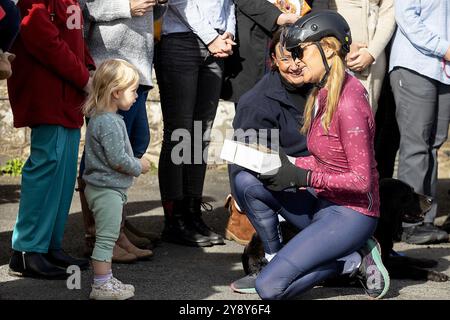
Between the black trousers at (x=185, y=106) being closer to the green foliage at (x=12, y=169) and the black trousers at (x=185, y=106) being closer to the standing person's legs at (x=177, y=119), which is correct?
the standing person's legs at (x=177, y=119)

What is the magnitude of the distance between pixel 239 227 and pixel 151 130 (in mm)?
2336

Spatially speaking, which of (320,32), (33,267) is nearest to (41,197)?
(33,267)

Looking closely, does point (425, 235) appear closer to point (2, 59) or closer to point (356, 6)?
point (356, 6)

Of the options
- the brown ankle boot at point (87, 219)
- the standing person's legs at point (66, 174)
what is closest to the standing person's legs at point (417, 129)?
the brown ankle boot at point (87, 219)

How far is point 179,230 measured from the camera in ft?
20.7

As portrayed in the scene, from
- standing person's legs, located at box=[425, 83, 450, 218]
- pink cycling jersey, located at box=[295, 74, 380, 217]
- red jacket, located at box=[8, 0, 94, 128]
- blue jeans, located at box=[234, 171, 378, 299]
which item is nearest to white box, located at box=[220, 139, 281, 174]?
pink cycling jersey, located at box=[295, 74, 380, 217]

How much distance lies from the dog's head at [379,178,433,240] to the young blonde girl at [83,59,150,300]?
130 centimetres

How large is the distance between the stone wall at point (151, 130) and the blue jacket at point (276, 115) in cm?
277

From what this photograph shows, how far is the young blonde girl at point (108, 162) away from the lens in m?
5.04

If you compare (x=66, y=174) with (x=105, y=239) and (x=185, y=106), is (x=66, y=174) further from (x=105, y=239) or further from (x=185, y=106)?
(x=185, y=106)

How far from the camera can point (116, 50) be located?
18.9 ft

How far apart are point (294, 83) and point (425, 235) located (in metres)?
1.48

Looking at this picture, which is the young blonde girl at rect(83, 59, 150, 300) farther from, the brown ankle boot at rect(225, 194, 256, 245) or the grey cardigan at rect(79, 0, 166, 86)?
the brown ankle boot at rect(225, 194, 256, 245)
